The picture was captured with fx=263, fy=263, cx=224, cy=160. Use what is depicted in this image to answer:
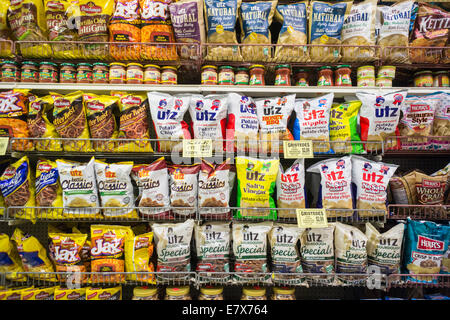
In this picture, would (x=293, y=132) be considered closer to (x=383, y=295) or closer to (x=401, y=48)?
(x=401, y=48)

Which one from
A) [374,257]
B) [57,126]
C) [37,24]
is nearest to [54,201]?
[57,126]

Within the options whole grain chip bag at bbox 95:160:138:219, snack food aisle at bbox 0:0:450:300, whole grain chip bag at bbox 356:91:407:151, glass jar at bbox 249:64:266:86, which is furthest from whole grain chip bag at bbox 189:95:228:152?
whole grain chip bag at bbox 356:91:407:151

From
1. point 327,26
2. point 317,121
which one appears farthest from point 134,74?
point 327,26

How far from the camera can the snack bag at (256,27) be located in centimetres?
184

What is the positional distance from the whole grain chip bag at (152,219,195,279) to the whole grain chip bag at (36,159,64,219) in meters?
0.64

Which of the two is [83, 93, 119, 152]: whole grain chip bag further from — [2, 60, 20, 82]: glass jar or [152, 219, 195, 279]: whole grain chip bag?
[152, 219, 195, 279]: whole grain chip bag

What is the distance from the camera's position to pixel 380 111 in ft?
5.65

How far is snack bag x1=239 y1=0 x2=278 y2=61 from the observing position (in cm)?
184

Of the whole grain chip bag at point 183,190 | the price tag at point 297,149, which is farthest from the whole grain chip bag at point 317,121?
the whole grain chip bag at point 183,190

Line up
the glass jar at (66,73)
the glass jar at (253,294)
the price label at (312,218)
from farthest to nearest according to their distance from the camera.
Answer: the glass jar at (66,73) < the glass jar at (253,294) < the price label at (312,218)

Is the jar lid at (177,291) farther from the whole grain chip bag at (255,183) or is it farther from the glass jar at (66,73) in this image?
the glass jar at (66,73)

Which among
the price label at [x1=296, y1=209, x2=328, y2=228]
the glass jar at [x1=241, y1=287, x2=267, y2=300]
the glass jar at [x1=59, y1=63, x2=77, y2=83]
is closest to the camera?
the price label at [x1=296, y1=209, x2=328, y2=228]

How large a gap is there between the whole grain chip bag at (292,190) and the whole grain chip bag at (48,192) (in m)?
1.43

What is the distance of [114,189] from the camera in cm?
169
